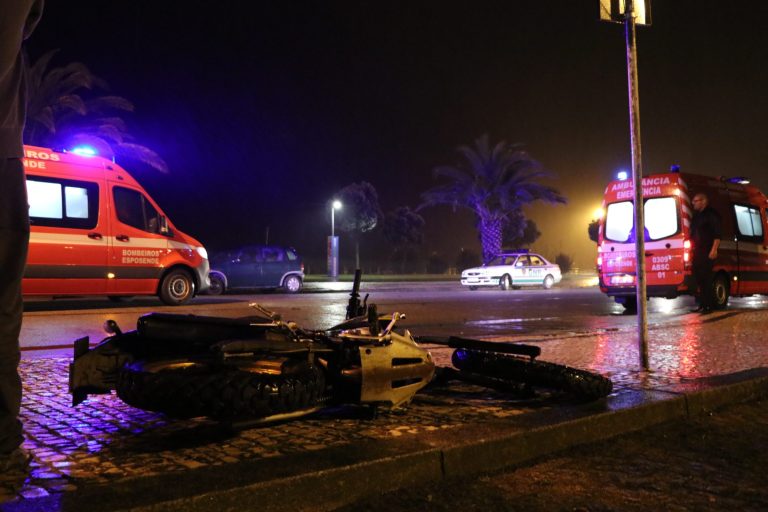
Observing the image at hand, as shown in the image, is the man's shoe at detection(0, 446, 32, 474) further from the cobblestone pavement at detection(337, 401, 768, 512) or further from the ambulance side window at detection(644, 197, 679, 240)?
the ambulance side window at detection(644, 197, 679, 240)

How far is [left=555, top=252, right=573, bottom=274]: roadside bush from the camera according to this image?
61.4m

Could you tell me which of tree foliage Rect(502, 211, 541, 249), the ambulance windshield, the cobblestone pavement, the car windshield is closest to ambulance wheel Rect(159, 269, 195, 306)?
the ambulance windshield

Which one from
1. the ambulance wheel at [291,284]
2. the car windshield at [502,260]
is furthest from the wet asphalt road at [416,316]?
the car windshield at [502,260]

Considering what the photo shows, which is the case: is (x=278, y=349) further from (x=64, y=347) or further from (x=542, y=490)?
(x=64, y=347)

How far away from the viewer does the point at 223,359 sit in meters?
3.56

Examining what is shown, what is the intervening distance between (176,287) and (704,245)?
1108 centimetres

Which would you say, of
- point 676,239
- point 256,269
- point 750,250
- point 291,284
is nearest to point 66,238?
point 256,269

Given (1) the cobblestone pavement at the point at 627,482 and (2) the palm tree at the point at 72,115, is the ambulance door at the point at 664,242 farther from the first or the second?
(2) the palm tree at the point at 72,115

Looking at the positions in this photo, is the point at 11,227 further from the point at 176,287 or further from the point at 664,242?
the point at 664,242

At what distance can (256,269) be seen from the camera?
2334 cm

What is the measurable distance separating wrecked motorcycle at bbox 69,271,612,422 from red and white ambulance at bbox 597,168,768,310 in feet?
34.1

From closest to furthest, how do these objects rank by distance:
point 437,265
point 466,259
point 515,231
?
point 466,259 → point 437,265 → point 515,231

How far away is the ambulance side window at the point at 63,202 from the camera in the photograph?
41.8ft

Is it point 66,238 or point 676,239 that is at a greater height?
point 66,238
